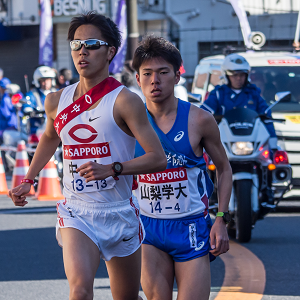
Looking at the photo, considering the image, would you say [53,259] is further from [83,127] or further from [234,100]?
[83,127]

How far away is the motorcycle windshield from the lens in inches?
280

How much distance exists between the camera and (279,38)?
85.8 feet

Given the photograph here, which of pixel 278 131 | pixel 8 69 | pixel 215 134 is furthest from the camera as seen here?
pixel 8 69

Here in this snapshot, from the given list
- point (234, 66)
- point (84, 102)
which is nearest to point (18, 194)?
point (84, 102)

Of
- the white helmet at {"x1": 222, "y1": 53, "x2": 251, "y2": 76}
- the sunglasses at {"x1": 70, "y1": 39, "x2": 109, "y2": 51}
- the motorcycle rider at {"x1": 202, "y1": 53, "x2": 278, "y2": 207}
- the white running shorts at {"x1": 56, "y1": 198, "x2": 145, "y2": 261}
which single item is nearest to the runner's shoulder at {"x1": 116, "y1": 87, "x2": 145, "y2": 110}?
the sunglasses at {"x1": 70, "y1": 39, "x2": 109, "y2": 51}

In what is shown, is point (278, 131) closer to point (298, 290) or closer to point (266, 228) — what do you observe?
point (266, 228)

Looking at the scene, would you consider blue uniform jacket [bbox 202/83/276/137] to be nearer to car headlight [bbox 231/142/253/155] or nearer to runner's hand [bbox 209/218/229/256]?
car headlight [bbox 231/142/253/155]

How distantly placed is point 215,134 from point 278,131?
18.0 feet

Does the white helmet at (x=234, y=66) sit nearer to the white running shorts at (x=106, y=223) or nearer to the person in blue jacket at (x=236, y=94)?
the person in blue jacket at (x=236, y=94)

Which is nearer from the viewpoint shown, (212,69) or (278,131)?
(278,131)

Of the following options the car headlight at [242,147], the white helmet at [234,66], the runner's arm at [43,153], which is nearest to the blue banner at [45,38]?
the white helmet at [234,66]

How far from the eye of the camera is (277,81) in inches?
380

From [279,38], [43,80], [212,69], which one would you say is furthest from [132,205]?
[279,38]

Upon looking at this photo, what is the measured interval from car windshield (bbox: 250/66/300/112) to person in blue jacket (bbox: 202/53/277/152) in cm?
170
